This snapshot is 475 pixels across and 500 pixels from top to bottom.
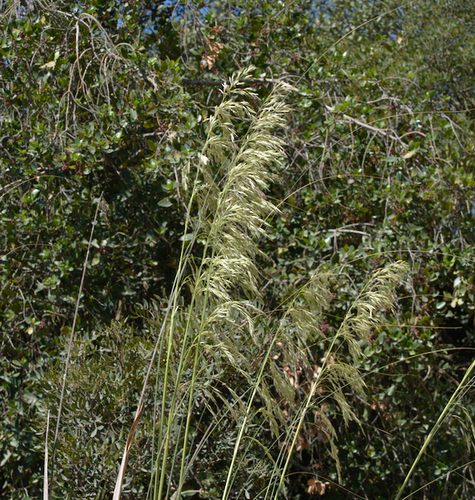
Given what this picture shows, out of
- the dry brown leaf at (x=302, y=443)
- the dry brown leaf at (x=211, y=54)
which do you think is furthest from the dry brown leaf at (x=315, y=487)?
the dry brown leaf at (x=211, y=54)

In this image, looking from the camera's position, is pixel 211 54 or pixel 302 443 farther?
pixel 211 54

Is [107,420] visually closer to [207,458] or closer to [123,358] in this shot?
[123,358]

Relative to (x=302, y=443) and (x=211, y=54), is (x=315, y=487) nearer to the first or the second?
(x=302, y=443)

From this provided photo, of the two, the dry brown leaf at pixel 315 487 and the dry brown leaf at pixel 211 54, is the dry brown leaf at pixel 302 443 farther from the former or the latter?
the dry brown leaf at pixel 211 54

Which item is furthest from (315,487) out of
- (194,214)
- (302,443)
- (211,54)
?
(211,54)

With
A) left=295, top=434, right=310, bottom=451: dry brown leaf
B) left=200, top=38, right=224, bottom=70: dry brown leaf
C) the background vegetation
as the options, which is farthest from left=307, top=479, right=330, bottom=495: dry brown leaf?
left=200, top=38, right=224, bottom=70: dry brown leaf

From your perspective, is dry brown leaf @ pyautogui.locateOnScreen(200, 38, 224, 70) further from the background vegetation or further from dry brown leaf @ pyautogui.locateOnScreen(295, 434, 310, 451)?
dry brown leaf @ pyautogui.locateOnScreen(295, 434, 310, 451)

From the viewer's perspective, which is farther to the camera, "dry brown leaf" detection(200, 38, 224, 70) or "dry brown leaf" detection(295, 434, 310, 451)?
"dry brown leaf" detection(200, 38, 224, 70)

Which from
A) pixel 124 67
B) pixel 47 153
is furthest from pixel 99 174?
pixel 124 67

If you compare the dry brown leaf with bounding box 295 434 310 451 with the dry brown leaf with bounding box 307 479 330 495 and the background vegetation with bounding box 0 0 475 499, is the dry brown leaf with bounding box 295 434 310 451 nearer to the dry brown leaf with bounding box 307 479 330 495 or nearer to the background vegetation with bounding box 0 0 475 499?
the background vegetation with bounding box 0 0 475 499

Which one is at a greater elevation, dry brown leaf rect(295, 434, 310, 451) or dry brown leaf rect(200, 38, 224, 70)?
dry brown leaf rect(200, 38, 224, 70)

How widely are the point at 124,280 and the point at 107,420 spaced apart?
2.35 feet

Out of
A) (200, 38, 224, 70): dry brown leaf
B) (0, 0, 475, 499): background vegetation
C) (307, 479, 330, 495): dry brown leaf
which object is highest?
(200, 38, 224, 70): dry brown leaf

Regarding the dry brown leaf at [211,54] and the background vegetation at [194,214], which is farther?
the dry brown leaf at [211,54]
